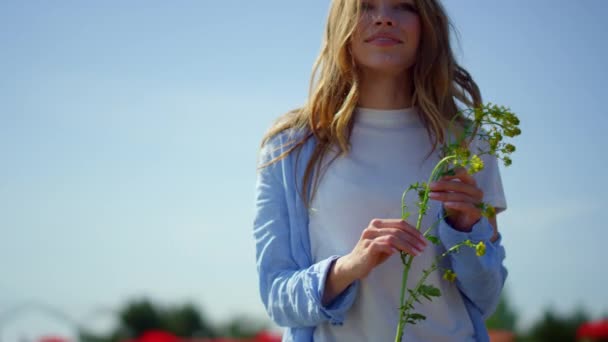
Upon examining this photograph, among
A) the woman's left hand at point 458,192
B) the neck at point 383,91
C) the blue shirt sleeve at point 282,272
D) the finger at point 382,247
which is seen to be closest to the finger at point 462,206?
the woman's left hand at point 458,192

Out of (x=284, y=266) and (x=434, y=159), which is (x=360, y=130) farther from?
(x=284, y=266)

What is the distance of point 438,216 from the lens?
9.44 feet

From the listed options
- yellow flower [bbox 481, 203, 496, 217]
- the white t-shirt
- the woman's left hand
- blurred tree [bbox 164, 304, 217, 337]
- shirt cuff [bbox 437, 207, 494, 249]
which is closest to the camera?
yellow flower [bbox 481, 203, 496, 217]

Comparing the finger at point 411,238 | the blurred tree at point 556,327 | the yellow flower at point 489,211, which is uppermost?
the yellow flower at point 489,211

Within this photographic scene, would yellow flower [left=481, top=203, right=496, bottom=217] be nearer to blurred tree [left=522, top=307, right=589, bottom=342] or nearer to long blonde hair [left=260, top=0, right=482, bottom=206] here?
long blonde hair [left=260, top=0, right=482, bottom=206]

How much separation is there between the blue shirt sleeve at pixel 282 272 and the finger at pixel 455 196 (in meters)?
0.41

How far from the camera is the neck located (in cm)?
305

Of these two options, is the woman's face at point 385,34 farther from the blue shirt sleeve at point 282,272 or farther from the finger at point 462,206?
the finger at point 462,206

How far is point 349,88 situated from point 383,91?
0.40 feet

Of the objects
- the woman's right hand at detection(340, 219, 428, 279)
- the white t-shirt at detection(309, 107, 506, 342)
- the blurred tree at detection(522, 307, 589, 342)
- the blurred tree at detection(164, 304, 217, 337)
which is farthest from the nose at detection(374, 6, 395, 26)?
the blurred tree at detection(522, 307, 589, 342)

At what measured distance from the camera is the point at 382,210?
9.53 ft

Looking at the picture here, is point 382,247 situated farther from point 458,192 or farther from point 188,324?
point 188,324

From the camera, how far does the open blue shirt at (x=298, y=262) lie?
9.04ft

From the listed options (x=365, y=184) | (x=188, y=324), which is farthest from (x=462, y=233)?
(x=188, y=324)
